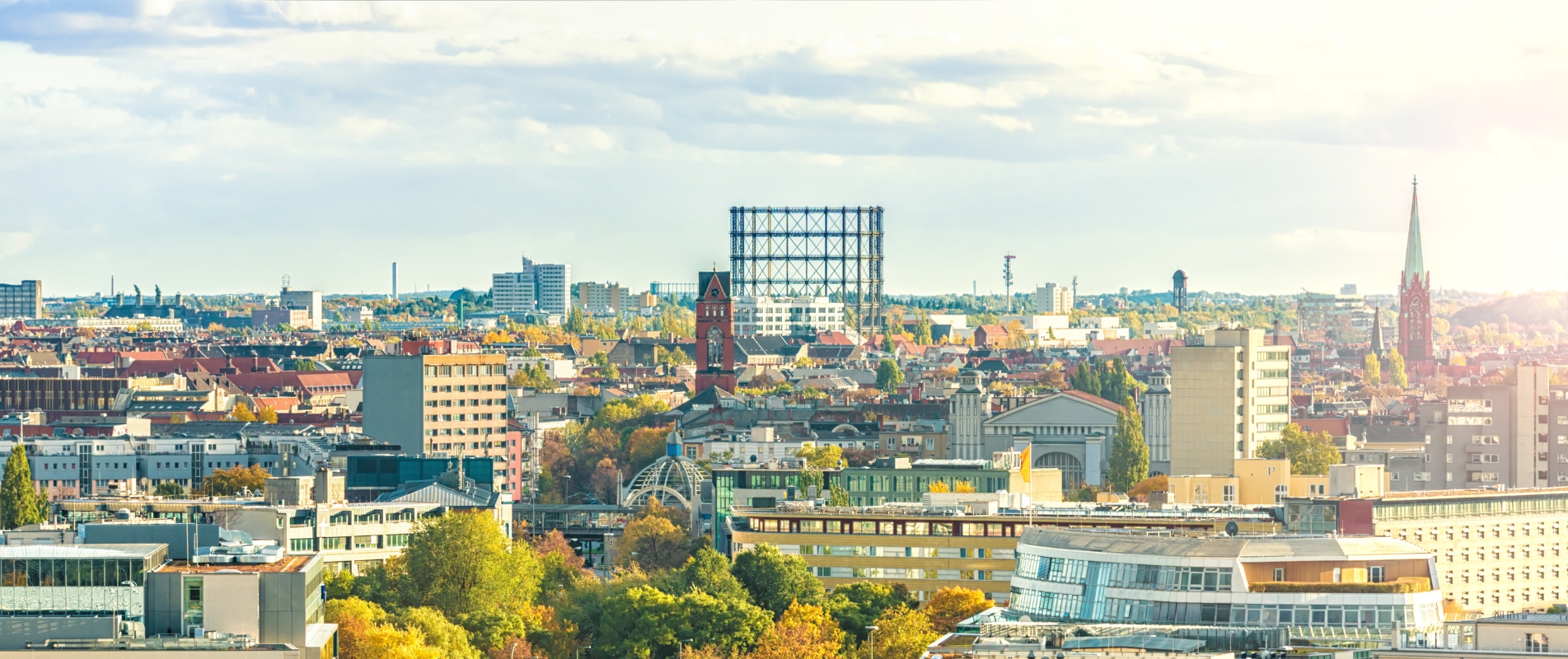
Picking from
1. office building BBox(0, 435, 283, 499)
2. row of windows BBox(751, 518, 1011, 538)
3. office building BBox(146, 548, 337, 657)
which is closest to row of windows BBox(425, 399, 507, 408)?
office building BBox(0, 435, 283, 499)

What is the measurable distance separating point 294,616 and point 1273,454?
72.9 meters

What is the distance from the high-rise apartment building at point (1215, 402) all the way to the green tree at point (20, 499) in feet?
140

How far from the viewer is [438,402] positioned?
460ft

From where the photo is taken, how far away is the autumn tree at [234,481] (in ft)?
352

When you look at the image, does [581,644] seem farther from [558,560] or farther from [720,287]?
[720,287]

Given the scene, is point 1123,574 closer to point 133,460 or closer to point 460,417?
point 133,460

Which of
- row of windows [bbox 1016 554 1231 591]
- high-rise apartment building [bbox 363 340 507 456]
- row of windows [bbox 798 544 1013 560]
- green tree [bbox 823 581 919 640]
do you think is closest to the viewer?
row of windows [bbox 1016 554 1231 591]

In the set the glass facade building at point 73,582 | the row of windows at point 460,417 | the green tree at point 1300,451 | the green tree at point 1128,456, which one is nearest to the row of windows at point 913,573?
the glass facade building at point 73,582

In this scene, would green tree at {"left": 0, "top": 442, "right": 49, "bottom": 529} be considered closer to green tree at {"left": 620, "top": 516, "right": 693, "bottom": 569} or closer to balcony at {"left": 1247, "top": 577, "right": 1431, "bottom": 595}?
green tree at {"left": 620, "top": 516, "right": 693, "bottom": 569}

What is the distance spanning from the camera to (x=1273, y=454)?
118 m

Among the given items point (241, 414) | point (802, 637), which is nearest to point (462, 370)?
point (241, 414)

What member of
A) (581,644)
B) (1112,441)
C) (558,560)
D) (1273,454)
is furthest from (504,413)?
(581,644)

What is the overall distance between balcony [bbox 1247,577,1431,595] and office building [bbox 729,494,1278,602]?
21840mm

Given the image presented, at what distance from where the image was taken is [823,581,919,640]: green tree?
69062 mm
